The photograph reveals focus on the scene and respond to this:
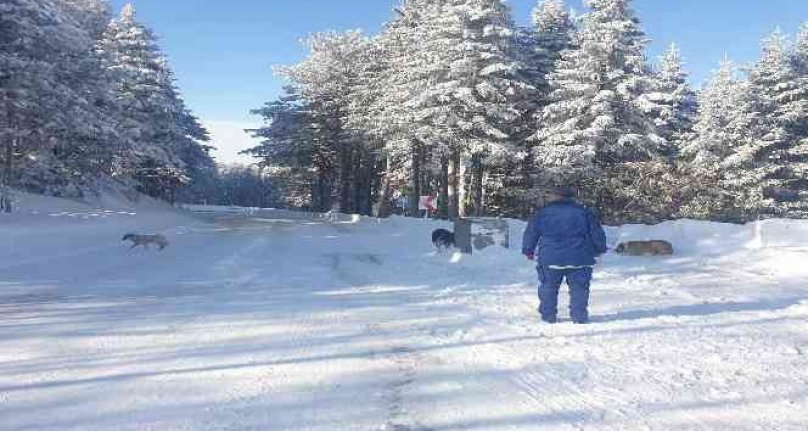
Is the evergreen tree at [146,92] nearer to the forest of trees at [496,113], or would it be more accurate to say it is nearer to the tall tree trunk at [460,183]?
the forest of trees at [496,113]

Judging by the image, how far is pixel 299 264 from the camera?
12312 millimetres

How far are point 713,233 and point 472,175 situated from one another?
18.5 m

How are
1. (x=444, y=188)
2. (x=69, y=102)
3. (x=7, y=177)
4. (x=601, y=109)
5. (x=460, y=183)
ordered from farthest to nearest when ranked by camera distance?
(x=444, y=188), (x=460, y=183), (x=601, y=109), (x=7, y=177), (x=69, y=102)

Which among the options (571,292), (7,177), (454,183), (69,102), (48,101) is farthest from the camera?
(454,183)

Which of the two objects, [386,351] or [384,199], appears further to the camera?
[384,199]

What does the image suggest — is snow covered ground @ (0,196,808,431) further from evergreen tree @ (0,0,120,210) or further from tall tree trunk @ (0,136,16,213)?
evergreen tree @ (0,0,120,210)

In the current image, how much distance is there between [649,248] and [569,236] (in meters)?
9.16

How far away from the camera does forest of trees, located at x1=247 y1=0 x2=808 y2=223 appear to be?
2742cm

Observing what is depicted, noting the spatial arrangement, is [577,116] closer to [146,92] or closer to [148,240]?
[148,240]

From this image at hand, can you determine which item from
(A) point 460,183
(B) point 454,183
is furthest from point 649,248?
(A) point 460,183

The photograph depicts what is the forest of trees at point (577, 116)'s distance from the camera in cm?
2742

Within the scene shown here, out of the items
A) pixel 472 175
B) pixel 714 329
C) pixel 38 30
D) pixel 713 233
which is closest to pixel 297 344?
pixel 714 329

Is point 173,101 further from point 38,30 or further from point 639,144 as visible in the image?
point 639,144

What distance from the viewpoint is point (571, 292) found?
6.62 m
